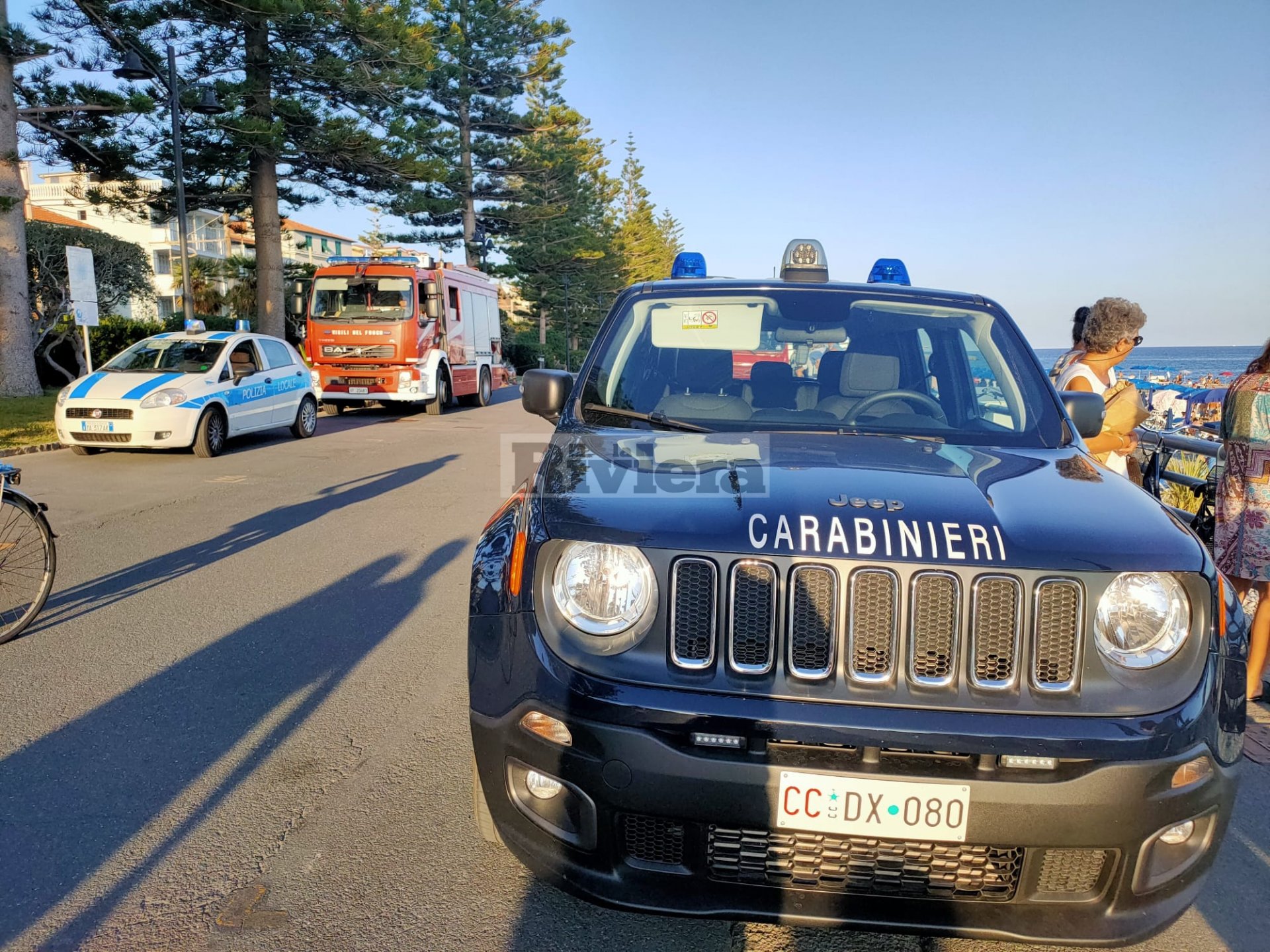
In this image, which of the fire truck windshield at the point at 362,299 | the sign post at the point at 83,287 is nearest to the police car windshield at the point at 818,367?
the sign post at the point at 83,287

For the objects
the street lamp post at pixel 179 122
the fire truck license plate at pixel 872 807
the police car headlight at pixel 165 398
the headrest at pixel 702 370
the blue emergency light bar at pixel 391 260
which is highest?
the street lamp post at pixel 179 122

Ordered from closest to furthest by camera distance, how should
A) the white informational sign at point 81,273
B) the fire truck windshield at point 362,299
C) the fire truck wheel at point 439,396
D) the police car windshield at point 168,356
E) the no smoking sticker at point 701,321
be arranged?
the no smoking sticker at point 701,321 → the police car windshield at point 168,356 → the white informational sign at point 81,273 → the fire truck windshield at point 362,299 → the fire truck wheel at point 439,396

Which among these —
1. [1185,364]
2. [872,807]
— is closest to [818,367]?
[872,807]

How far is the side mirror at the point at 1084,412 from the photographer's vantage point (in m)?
3.36

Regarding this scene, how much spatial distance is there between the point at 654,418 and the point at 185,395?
33.1 feet

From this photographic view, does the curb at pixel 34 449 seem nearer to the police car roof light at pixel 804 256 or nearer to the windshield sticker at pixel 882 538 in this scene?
the police car roof light at pixel 804 256

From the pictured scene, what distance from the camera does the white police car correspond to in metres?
11.0

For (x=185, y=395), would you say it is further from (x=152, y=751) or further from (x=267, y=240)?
(x=267, y=240)

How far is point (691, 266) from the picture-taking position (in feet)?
15.2

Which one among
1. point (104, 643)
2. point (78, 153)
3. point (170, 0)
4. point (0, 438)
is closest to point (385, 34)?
point (170, 0)

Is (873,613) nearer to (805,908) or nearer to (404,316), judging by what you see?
(805,908)

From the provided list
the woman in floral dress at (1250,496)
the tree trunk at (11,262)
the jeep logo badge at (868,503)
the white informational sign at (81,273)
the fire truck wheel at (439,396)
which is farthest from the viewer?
the fire truck wheel at (439,396)

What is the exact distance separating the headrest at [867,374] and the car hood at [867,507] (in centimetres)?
71

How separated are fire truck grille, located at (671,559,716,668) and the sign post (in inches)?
560
